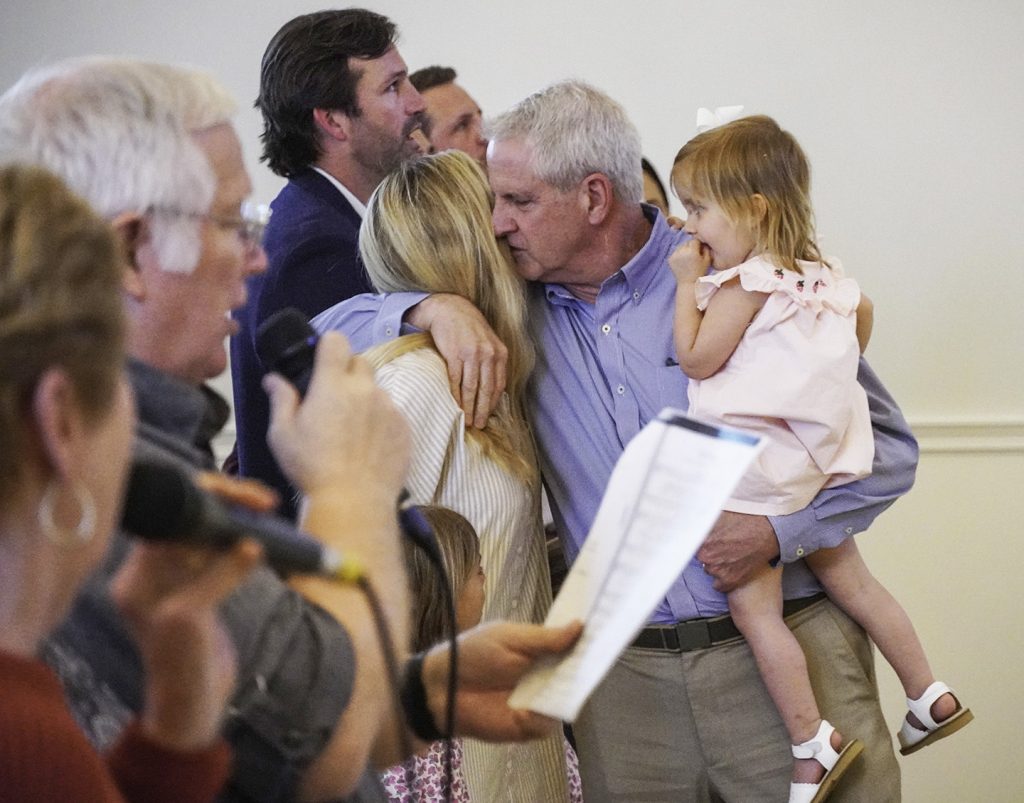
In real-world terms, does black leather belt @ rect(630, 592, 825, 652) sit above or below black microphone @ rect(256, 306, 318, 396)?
below

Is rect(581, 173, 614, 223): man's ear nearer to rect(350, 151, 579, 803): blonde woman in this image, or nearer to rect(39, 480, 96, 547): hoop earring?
rect(350, 151, 579, 803): blonde woman

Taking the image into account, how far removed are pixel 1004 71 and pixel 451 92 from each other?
1.55m

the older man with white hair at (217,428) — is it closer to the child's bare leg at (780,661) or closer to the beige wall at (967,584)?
the child's bare leg at (780,661)

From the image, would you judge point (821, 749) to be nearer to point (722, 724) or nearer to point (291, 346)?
point (722, 724)

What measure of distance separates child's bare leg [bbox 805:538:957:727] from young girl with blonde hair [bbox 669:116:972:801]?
0.15 m

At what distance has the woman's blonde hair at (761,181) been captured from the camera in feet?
6.89

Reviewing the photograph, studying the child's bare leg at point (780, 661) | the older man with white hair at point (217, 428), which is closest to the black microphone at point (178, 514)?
the older man with white hair at point (217, 428)

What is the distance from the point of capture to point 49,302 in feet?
2.08

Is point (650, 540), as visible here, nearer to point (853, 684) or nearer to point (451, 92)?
point (853, 684)

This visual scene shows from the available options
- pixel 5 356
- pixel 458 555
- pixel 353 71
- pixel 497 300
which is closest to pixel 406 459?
pixel 5 356

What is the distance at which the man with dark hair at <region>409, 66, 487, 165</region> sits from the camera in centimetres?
337

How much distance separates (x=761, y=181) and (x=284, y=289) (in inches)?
36.6

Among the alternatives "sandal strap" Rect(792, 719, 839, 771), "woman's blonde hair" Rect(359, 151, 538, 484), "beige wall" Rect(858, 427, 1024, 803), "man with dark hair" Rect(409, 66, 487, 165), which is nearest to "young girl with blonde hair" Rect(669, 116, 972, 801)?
"sandal strap" Rect(792, 719, 839, 771)

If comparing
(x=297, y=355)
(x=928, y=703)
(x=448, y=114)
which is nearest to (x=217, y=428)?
(x=297, y=355)
